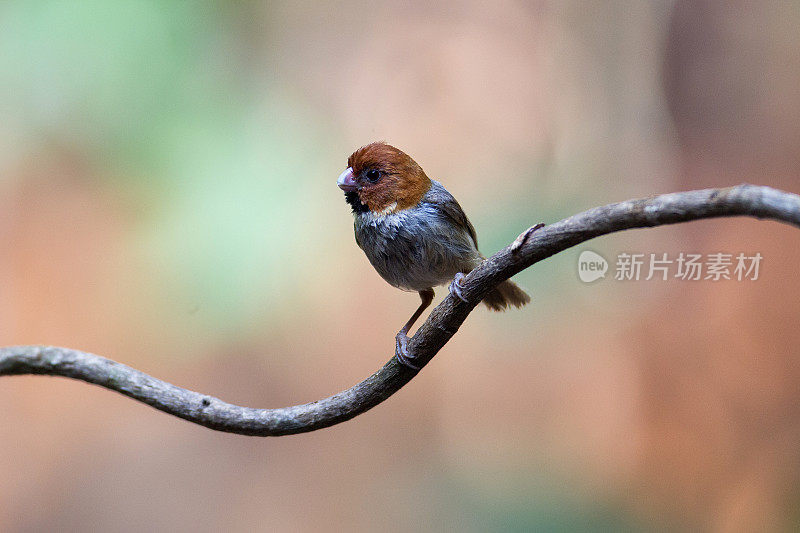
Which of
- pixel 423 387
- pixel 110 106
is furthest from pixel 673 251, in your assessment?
pixel 110 106

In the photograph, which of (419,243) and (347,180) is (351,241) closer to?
(419,243)

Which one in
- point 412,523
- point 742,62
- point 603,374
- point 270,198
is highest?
point 742,62

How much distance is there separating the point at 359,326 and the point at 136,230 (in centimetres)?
126

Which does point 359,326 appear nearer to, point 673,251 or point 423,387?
point 423,387

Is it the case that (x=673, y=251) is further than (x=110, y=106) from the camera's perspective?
No

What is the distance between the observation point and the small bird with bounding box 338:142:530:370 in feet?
6.82

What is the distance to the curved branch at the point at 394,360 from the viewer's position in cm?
146

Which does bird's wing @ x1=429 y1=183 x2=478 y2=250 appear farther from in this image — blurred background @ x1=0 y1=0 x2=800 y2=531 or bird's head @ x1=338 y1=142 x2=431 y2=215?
blurred background @ x1=0 y1=0 x2=800 y2=531

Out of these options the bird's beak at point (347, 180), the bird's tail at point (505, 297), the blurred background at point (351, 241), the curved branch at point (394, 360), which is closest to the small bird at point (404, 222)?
the bird's beak at point (347, 180)

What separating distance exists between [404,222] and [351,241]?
5.10ft

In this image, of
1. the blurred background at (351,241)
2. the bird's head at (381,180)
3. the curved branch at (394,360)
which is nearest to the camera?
the curved branch at (394,360)

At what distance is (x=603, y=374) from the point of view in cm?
364

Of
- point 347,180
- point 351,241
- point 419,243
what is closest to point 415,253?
point 419,243

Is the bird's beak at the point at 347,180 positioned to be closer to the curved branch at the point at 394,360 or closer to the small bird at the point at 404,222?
the small bird at the point at 404,222
